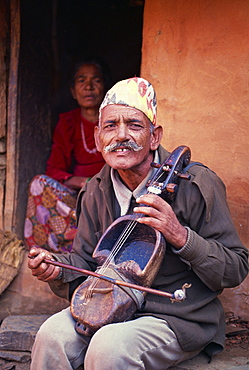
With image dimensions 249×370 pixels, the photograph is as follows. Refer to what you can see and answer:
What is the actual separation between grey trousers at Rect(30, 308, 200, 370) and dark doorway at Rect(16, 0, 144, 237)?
188 centimetres

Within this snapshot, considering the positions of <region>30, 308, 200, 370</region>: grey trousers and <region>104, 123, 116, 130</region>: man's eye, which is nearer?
<region>30, 308, 200, 370</region>: grey trousers

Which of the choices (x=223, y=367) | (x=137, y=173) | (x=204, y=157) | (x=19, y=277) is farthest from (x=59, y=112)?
(x=223, y=367)

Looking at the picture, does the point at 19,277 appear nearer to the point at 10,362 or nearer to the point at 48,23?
the point at 10,362

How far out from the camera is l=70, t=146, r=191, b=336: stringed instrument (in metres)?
2.31

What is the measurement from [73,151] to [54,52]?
914 mm

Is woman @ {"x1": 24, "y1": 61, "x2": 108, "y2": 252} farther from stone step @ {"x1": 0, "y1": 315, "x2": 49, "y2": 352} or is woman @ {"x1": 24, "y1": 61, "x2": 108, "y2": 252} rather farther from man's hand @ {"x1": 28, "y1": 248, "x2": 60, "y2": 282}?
man's hand @ {"x1": 28, "y1": 248, "x2": 60, "y2": 282}

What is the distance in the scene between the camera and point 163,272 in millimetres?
2553

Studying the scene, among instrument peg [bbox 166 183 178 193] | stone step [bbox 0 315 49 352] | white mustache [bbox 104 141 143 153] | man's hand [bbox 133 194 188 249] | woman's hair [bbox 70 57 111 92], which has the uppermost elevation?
woman's hair [bbox 70 57 111 92]

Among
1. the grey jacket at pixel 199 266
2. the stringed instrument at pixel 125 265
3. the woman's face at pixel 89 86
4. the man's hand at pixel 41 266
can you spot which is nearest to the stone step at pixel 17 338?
the grey jacket at pixel 199 266

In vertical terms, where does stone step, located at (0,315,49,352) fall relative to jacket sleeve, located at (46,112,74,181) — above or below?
below

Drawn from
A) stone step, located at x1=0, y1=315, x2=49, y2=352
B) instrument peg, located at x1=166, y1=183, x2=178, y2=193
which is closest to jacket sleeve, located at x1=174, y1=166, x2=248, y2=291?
instrument peg, located at x1=166, y1=183, x2=178, y2=193

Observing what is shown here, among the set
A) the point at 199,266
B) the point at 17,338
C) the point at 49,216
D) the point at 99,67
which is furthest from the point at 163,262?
the point at 99,67

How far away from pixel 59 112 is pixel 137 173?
245 centimetres

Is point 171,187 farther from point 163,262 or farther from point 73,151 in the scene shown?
point 73,151
